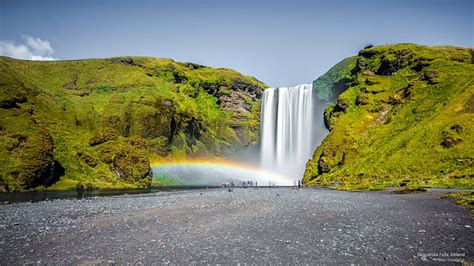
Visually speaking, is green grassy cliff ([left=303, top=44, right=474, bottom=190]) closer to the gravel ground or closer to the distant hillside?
the distant hillside

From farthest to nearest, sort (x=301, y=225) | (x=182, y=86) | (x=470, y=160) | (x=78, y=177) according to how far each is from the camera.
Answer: (x=182, y=86) < (x=78, y=177) < (x=470, y=160) < (x=301, y=225)

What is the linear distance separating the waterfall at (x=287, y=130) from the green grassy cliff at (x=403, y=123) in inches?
506

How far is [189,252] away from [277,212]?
→ 11.3 metres

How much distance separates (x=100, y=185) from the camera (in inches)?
3004

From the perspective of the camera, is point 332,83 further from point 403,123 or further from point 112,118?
point 112,118

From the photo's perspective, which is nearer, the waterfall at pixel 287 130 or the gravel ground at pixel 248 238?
the gravel ground at pixel 248 238

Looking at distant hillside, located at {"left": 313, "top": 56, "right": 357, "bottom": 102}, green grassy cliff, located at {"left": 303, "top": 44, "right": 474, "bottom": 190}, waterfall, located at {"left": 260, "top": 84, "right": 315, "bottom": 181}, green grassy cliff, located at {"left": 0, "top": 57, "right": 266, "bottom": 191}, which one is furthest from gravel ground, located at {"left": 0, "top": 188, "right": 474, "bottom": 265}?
distant hillside, located at {"left": 313, "top": 56, "right": 357, "bottom": 102}

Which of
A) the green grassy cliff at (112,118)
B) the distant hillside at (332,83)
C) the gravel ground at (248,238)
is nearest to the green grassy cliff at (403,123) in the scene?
the distant hillside at (332,83)

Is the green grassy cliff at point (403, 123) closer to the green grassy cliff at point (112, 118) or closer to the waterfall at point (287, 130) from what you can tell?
the waterfall at point (287, 130)

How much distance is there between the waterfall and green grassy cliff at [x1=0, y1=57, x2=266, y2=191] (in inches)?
1070

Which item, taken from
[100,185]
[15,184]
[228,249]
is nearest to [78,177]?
[100,185]

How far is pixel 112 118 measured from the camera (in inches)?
4390

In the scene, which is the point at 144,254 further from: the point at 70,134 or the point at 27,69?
the point at 27,69

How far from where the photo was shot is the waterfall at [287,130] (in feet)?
320
